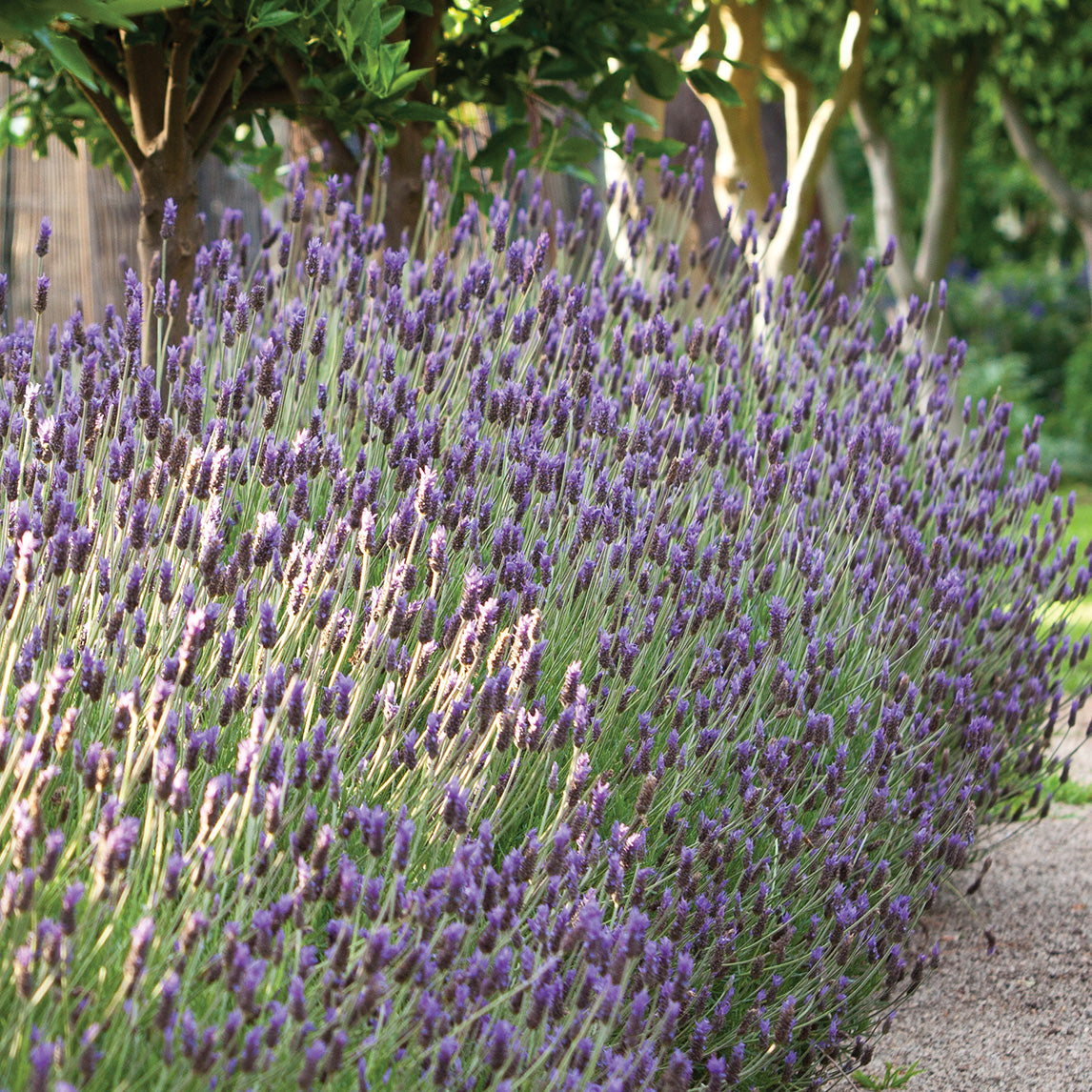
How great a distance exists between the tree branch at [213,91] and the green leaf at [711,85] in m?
1.37

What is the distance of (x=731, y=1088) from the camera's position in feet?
7.41

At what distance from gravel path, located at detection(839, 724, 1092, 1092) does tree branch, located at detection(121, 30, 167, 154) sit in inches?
115

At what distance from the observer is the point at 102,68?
3.52 m

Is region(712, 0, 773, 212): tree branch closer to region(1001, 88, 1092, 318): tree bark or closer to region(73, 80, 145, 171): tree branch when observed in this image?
region(73, 80, 145, 171): tree branch

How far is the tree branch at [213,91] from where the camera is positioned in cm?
350

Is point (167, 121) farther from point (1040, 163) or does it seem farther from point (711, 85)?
point (1040, 163)

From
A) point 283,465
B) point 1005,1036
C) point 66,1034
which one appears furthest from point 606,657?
point 1005,1036

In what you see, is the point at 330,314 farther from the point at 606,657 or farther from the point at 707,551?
the point at 606,657

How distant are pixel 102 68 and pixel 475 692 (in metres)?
2.19

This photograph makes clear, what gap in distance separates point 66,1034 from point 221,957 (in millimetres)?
184

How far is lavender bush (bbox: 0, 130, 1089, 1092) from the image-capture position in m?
1.54

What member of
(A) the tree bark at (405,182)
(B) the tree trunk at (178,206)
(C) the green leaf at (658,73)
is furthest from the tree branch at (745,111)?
(B) the tree trunk at (178,206)

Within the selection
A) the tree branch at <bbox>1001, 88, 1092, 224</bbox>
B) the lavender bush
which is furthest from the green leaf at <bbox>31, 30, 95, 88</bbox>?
the tree branch at <bbox>1001, 88, 1092, 224</bbox>

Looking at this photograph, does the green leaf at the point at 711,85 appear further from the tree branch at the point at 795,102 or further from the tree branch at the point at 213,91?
the tree branch at the point at 795,102
